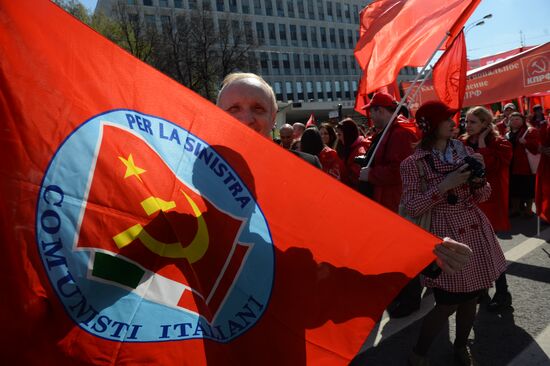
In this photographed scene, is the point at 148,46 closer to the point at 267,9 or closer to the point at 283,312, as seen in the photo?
the point at 283,312

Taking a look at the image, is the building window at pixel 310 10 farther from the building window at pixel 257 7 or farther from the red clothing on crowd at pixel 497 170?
the red clothing on crowd at pixel 497 170

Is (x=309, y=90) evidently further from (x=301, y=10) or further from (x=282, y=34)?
(x=301, y=10)

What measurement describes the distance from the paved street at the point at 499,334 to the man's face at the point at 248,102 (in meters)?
2.26

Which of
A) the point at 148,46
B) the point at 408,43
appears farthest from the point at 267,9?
the point at 408,43

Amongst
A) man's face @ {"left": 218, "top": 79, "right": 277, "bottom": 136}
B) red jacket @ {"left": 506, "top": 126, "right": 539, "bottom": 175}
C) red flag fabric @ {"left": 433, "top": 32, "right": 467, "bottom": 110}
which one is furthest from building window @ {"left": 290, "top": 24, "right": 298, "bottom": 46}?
man's face @ {"left": 218, "top": 79, "right": 277, "bottom": 136}

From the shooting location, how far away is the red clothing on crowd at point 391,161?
3.50 m

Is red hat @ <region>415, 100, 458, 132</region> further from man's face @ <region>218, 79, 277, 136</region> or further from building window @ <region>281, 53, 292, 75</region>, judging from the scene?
building window @ <region>281, 53, 292, 75</region>

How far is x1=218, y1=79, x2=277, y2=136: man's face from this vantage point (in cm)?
158

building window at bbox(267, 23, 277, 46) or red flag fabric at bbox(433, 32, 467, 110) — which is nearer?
red flag fabric at bbox(433, 32, 467, 110)

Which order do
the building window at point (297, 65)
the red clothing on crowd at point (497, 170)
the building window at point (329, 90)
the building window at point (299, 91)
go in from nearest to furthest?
the red clothing on crowd at point (497, 170)
the building window at point (297, 65)
the building window at point (299, 91)
the building window at point (329, 90)

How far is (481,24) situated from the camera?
78.4ft

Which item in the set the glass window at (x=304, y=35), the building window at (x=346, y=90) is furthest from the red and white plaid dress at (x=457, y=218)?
the building window at (x=346, y=90)

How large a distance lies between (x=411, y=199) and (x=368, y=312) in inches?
54.1

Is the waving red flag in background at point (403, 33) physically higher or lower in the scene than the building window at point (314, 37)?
lower
